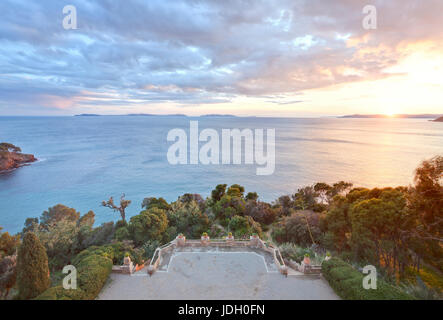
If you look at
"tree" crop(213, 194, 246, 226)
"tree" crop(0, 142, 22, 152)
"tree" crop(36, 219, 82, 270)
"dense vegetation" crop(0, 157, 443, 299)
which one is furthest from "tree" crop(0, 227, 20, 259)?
"tree" crop(0, 142, 22, 152)

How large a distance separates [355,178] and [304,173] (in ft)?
39.1

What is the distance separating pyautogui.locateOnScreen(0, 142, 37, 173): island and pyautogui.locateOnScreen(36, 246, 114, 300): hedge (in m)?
72.5

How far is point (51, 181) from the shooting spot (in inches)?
2156

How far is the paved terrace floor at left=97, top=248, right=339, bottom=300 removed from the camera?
34.2 ft

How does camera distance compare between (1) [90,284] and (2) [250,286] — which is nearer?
(1) [90,284]

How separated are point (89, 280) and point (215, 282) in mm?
5911

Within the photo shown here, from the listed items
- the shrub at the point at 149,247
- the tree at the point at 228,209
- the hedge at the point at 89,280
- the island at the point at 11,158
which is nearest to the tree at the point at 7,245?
the hedge at the point at 89,280

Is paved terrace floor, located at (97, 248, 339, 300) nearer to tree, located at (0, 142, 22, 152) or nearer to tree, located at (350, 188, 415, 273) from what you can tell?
tree, located at (350, 188, 415, 273)

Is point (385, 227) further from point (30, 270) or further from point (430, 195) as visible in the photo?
point (30, 270)

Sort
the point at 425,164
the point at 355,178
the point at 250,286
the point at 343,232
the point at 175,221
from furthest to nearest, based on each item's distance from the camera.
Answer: the point at 355,178
the point at 175,221
the point at 343,232
the point at 425,164
the point at 250,286

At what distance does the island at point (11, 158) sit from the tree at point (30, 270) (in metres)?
73.0

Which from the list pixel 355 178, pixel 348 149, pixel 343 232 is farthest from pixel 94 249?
pixel 348 149
